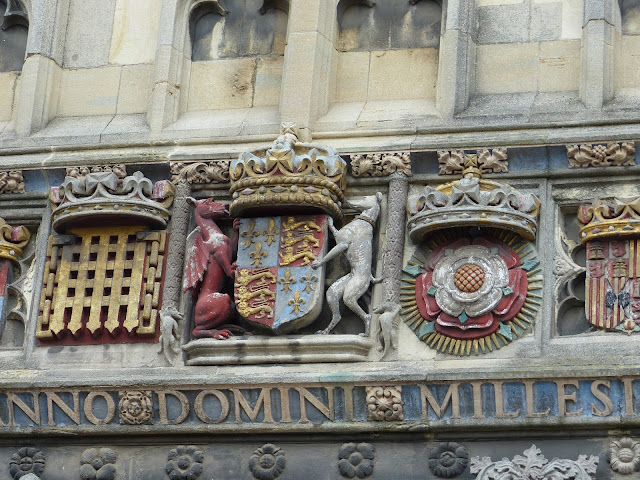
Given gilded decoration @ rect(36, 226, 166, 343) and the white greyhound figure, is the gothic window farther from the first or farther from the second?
the white greyhound figure

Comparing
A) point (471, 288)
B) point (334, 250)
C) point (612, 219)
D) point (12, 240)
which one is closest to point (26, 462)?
point (12, 240)

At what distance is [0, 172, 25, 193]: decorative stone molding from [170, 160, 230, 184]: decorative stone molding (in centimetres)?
118

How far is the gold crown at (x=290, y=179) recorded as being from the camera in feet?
48.3

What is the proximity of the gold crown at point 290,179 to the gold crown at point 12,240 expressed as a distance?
1.67 meters

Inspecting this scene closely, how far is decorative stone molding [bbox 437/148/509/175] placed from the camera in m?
14.7

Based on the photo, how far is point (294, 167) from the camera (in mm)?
14805

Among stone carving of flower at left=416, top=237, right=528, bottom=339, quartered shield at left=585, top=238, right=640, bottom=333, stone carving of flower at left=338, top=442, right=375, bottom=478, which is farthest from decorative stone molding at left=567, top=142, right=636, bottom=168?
stone carving of flower at left=338, top=442, right=375, bottom=478

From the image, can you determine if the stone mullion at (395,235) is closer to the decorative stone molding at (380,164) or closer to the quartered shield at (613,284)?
the decorative stone molding at (380,164)

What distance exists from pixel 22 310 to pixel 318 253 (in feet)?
7.45

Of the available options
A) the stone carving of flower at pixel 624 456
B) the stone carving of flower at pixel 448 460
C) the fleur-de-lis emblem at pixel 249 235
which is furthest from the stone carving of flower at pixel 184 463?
the stone carving of flower at pixel 624 456

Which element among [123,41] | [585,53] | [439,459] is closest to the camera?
[439,459]

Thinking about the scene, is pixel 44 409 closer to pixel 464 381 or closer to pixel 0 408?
pixel 0 408

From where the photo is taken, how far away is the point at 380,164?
49.0ft

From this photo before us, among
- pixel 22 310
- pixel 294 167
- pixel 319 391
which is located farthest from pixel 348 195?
pixel 22 310
